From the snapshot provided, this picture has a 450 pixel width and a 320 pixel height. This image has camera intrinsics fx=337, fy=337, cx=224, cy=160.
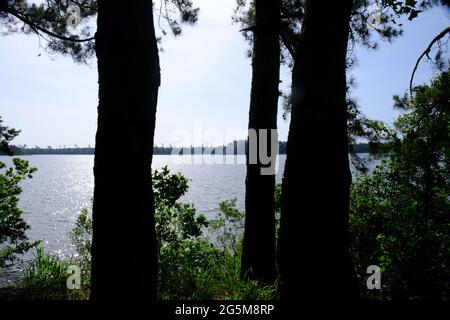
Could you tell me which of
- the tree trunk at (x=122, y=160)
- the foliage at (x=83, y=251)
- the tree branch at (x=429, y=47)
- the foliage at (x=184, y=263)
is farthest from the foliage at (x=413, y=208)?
the foliage at (x=83, y=251)

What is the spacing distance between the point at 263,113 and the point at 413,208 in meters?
3.29

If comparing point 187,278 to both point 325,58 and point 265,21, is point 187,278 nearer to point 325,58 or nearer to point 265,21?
point 325,58

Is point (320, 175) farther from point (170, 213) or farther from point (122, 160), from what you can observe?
point (170, 213)

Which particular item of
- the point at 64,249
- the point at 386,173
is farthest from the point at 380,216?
the point at 64,249

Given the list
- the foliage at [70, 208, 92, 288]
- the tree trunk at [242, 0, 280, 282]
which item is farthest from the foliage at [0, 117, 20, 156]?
the tree trunk at [242, 0, 280, 282]

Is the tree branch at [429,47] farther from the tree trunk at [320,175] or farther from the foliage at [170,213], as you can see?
the foliage at [170,213]

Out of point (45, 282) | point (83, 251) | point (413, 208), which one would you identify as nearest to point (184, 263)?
point (45, 282)

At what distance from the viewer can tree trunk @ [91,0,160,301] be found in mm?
3113

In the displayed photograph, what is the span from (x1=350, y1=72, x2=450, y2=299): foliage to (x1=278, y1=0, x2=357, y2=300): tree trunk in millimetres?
2696

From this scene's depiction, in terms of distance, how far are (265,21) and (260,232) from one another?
388 centimetres

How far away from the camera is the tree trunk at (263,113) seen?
20.1 feet

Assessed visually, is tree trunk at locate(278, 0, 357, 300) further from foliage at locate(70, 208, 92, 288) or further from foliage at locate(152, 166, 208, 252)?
foliage at locate(70, 208, 92, 288)

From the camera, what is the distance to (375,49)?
900cm
